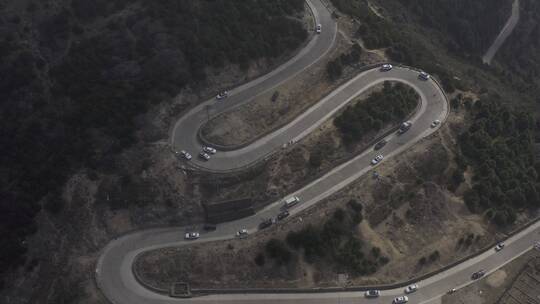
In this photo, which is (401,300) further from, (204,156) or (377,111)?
(204,156)

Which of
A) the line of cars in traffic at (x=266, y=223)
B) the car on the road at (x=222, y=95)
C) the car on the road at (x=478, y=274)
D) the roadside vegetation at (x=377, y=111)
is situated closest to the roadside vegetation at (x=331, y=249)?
the line of cars in traffic at (x=266, y=223)

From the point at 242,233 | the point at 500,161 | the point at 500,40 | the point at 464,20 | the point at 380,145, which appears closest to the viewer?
the point at 242,233

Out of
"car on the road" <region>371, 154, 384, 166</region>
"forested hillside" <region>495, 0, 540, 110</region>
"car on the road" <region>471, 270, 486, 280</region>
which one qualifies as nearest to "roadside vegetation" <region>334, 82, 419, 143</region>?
"car on the road" <region>371, 154, 384, 166</region>

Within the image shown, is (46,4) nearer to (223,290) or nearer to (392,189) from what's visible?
(223,290)

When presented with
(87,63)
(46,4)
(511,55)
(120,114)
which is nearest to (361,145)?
(120,114)

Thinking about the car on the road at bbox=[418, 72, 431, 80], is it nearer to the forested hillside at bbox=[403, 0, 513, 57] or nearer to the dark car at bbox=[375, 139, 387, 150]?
the dark car at bbox=[375, 139, 387, 150]

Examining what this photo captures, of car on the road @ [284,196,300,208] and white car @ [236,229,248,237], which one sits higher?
car on the road @ [284,196,300,208]

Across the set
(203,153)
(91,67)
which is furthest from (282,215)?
(91,67)
